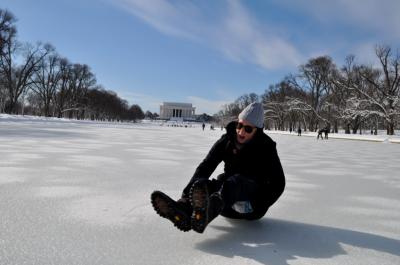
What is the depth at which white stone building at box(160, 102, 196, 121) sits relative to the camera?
130875mm

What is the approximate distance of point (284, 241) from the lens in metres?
2.35

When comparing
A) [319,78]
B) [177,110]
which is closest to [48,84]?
[319,78]

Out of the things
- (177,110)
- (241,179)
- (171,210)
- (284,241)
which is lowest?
(284,241)

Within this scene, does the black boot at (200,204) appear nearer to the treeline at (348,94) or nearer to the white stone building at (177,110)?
the treeline at (348,94)

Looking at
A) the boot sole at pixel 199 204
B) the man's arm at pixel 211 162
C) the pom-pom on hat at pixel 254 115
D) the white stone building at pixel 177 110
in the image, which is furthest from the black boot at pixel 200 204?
the white stone building at pixel 177 110

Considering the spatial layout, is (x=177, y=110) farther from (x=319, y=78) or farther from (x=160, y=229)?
(x=160, y=229)

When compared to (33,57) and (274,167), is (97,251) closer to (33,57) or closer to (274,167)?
(274,167)

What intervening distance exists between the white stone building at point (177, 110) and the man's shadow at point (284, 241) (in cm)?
12785

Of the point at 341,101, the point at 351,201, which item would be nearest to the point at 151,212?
the point at 351,201

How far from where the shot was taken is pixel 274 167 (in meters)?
2.55

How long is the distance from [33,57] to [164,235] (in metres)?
47.2

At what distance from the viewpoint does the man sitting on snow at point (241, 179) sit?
2.14m

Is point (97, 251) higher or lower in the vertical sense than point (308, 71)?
lower

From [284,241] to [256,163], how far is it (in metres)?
0.60
